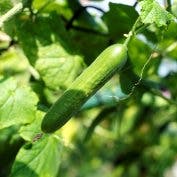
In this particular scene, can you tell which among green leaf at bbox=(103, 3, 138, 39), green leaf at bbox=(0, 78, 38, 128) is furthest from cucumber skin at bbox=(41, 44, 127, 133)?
green leaf at bbox=(103, 3, 138, 39)

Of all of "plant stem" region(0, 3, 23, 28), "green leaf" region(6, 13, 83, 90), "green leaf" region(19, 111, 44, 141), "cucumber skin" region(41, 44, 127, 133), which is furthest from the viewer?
"green leaf" region(6, 13, 83, 90)

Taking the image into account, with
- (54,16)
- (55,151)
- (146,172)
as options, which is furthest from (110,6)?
(146,172)

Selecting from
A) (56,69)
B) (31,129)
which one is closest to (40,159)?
(31,129)

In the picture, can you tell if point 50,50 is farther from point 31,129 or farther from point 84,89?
point 84,89

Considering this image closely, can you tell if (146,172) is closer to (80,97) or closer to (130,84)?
(130,84)

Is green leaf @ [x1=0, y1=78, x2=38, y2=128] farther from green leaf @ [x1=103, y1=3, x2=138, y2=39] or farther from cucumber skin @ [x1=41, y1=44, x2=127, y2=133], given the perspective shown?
green leaf @ [x1=103, y1=3, x2=138, y2=39]

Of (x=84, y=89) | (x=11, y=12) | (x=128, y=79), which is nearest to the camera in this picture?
(x=84, y=89)

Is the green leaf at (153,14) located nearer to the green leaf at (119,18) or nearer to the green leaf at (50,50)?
the green leaf at (119,18)
